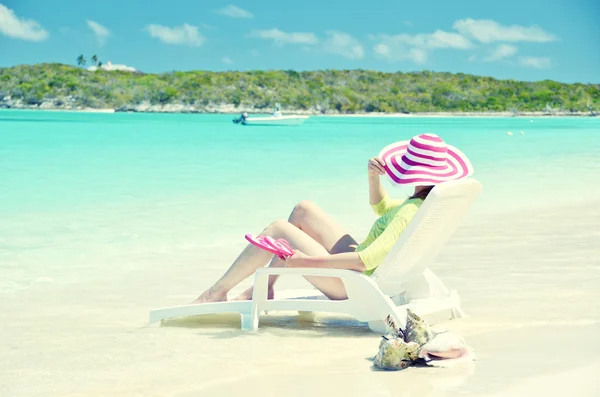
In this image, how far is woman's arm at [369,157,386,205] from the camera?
5195 millimetres

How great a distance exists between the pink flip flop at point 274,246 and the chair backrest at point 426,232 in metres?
0.45

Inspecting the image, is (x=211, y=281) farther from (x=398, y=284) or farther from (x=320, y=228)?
(x=398, y=284)

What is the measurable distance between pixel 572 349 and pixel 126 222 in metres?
7.53

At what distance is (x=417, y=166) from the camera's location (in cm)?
504

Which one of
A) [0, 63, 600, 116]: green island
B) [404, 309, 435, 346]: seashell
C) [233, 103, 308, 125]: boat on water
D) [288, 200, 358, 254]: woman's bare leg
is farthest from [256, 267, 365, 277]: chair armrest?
[0, 63, 600, 116]: green island

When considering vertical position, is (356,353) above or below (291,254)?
below

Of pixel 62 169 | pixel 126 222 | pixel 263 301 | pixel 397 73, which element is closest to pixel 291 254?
pixel 263 301

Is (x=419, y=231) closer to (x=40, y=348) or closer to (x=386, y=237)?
(x=386, y=237)

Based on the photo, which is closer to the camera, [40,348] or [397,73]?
[40,348]

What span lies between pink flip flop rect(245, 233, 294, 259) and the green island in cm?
11605

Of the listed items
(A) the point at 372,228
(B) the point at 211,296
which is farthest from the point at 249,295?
(A) the point at 372,228

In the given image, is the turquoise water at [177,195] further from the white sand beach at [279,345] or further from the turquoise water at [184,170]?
the white sand beach at [279,345]

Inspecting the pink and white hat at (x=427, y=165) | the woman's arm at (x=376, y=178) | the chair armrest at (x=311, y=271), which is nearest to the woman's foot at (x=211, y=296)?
the chair armrest at (x=311, y=271)

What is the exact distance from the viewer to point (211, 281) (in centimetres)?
736
